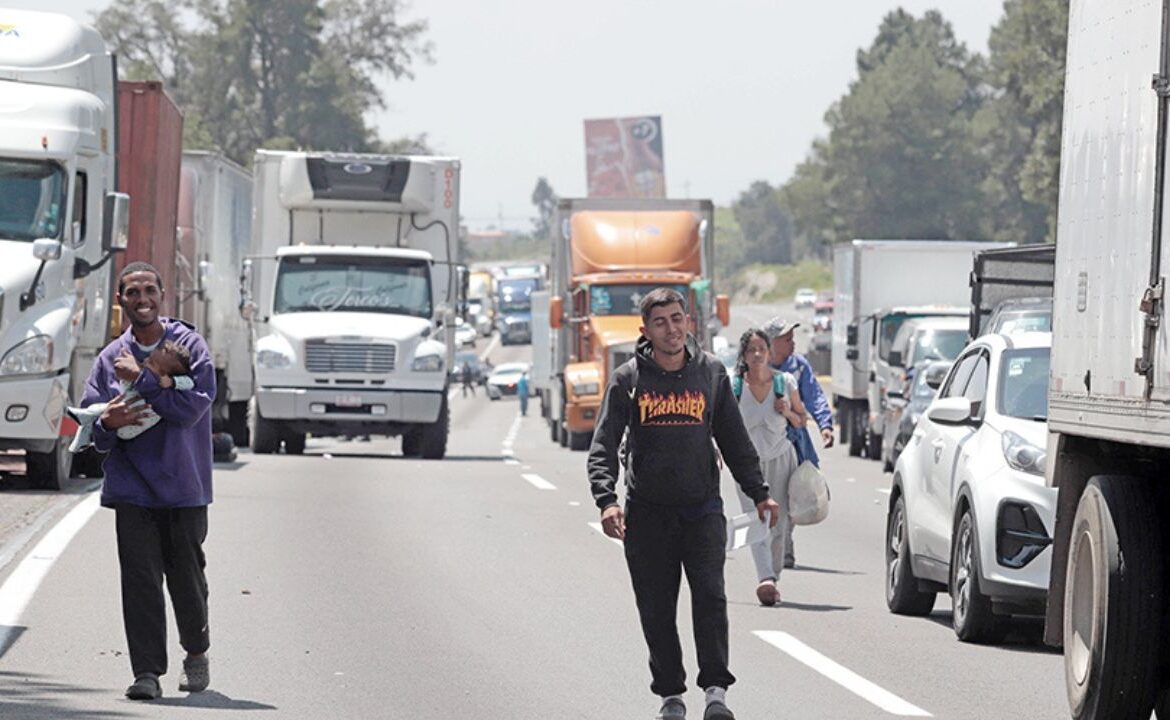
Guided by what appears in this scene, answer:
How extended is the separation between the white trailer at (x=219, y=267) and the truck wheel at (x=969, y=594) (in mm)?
18143

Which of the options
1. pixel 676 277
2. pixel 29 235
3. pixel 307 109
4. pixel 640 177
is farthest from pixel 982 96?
pixel 29 235

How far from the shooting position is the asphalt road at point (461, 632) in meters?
10.4

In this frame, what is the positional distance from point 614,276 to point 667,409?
27505 mm

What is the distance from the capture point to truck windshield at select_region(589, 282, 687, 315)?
37.0 meters

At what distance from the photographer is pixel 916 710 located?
33.8 ft

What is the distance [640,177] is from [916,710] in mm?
131490

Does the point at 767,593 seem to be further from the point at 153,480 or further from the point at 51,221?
the point at 51,221

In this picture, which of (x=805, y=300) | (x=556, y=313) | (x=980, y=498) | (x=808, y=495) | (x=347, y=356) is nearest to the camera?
(x=980, y=498)

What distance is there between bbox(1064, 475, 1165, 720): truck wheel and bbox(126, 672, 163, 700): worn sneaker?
12.1 ft

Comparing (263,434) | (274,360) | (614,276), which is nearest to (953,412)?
(274,360)

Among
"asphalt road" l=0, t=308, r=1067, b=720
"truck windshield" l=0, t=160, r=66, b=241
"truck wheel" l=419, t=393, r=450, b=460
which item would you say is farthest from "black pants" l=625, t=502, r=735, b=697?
"truck wheel" l=419, t=393, r=450, b=460

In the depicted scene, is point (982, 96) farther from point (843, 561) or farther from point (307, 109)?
point (843, 561)

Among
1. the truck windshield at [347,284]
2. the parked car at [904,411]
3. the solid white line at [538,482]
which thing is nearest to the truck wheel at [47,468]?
the solid white line at [538,482]

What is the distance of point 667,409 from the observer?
9594mm
